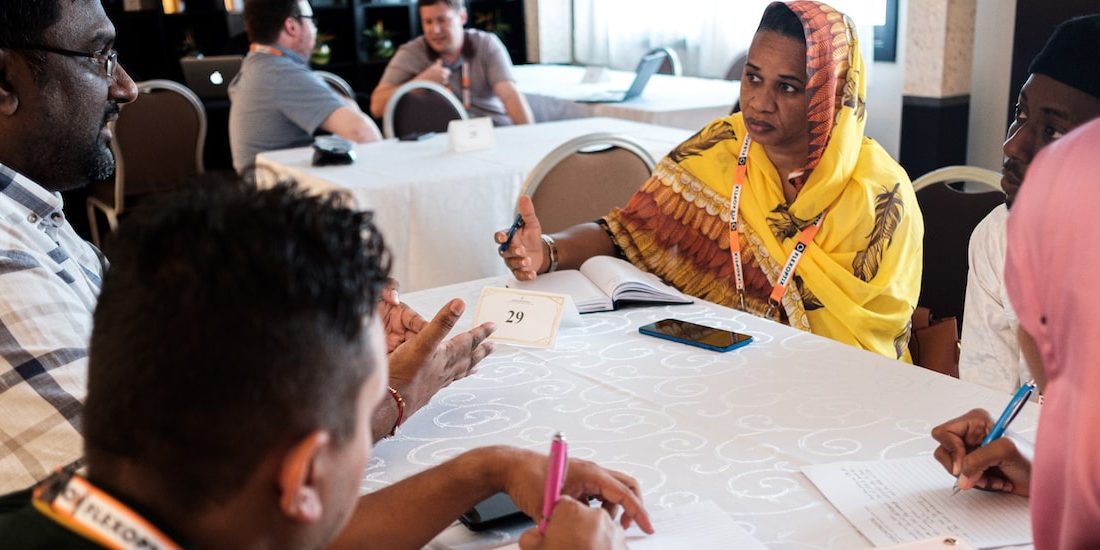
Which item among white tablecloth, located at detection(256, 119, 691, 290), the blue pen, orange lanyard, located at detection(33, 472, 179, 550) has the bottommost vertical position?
white tablecloth, located at detection(256, 119, 691, 290)

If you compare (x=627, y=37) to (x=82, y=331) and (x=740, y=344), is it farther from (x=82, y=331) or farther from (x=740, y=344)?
(x=82, y=331)

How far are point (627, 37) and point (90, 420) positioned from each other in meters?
7.02

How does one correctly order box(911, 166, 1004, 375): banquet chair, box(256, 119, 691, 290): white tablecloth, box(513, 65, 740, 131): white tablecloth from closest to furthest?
box(911, 166, 1004, 375): banquet chair → box(256, 119, 691, 290): white tablecloth → box(513, 65, 740, 131): white tablecloth

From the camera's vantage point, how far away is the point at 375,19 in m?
7.61

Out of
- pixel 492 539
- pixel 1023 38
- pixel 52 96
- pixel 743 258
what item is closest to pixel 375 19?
pixel 1023 38

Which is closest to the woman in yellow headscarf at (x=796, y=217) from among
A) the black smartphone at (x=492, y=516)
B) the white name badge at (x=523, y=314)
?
the white name badge at (x=523, y=314)

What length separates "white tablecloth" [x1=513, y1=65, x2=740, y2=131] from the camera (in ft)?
15.0

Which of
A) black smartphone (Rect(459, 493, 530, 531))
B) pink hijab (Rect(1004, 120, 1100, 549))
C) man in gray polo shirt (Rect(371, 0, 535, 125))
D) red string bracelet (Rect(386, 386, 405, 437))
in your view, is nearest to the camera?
pink hijab (Rect(1004, 120, 1100, 549))

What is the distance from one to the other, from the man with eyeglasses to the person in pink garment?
91 centimetres

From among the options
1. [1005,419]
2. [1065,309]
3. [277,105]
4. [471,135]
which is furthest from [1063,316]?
[277,105]

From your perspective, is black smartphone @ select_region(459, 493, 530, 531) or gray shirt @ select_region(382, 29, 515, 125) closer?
black smartphone @ select_region(459, 493, 530, 531)

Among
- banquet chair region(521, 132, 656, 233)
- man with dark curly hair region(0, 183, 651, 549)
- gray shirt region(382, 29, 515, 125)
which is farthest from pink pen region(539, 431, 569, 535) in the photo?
gray shirt region(382, 29, 515, 125)

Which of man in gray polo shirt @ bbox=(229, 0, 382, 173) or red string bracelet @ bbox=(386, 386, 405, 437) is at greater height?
man in gray polo shirt @ bbox=(229, 0, 382, 173)

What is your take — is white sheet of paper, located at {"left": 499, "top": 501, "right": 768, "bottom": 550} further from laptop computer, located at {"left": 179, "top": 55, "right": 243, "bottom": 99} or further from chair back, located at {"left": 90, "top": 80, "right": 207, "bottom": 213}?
laptop computer, located at {"left": 179, "top": 55, "right": 243, "bottom": 99}
